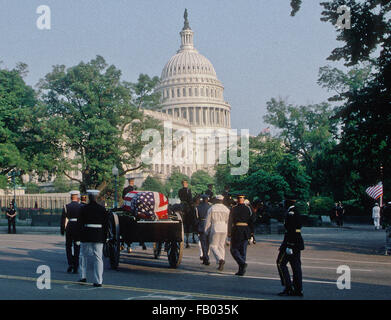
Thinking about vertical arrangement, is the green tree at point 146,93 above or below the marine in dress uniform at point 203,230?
above

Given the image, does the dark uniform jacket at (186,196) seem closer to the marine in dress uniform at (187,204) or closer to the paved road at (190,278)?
the marine in dress uniform at (187,204)

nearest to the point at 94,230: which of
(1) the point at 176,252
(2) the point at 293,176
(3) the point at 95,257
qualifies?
(3) the point at 95,257

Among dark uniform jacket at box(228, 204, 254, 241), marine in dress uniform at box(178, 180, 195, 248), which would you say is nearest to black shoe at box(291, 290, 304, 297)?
dark uniform jacket at box(228, 204, 254, 241)

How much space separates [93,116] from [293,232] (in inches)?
1435

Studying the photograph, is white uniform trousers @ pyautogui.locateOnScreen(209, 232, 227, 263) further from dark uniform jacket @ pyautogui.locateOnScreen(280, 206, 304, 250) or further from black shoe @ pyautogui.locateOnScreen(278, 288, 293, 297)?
black shoe @ pyautogui.locateOnScreen(278, 288, 293, 297)

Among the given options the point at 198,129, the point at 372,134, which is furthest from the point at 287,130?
the point at 198,129

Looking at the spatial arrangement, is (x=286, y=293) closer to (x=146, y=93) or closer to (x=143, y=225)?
(x=143, y=225)

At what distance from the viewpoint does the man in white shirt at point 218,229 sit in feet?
48.5

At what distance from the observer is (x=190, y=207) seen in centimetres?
1995

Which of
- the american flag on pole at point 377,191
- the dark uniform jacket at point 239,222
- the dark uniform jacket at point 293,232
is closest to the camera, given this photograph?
the dark uniform jacket at point 293,232

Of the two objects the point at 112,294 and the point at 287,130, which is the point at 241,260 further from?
the point at 287,130

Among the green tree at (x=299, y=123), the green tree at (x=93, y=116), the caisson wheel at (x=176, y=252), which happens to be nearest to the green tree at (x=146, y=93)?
the green tree at (x=93, y=116)

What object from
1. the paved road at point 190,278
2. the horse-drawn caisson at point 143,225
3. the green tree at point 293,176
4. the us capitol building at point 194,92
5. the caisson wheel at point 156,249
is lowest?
the paved road at point 190,278

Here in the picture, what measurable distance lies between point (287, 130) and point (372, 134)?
4942cm
